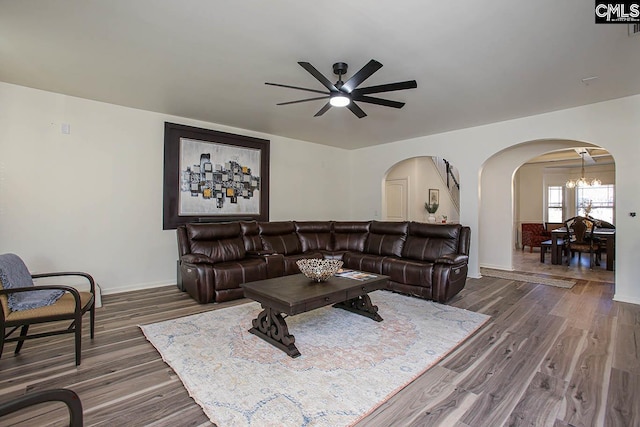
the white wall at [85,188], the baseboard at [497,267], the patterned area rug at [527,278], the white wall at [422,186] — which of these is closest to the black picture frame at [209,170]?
the white wall at [85,188]

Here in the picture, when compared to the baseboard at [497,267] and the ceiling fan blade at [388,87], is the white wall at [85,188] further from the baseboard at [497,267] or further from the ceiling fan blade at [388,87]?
the baseboard at [497,267]

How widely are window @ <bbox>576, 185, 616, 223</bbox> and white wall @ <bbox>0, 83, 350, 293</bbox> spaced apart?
1067 cm

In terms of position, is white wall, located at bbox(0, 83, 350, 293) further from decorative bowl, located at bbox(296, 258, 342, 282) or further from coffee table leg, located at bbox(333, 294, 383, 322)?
coffee table leg, located at bbox(333, 294, 383, 322)

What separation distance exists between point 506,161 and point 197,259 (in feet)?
19.9

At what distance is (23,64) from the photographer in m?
3.19

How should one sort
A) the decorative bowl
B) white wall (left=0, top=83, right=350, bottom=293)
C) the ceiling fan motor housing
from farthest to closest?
white wall (left=0, top=83, right=350, bottom=293), the decorative bowl, the ceiling fan motor housing

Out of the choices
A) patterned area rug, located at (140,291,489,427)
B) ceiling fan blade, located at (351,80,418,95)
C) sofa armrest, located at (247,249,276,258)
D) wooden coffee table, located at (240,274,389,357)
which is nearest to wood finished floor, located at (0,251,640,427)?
patterned area rug, located at (140,291,489,427)

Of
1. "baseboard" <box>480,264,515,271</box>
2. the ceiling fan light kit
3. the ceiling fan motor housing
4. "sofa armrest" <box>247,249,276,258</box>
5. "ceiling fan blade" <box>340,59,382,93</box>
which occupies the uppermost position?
the ceiling fan motor housing

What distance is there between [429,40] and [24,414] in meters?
3.98

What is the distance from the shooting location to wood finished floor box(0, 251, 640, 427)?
1.84 m

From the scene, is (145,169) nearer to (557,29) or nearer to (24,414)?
(24,414)

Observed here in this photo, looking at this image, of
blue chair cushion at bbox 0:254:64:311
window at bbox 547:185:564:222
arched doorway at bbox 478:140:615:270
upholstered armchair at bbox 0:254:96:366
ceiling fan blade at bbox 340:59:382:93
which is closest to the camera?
upholstered armchair at bbox 0:254:96:366

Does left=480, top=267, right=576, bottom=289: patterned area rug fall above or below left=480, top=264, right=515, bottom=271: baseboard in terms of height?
below

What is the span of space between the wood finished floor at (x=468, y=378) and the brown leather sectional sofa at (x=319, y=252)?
643mm
